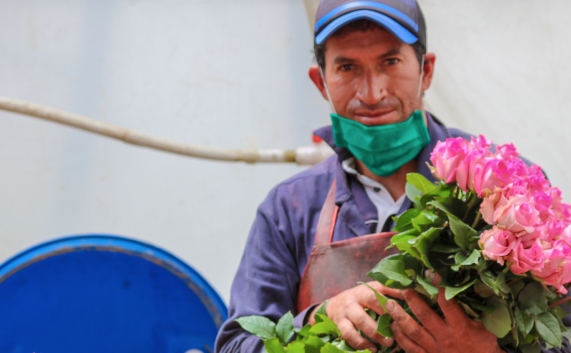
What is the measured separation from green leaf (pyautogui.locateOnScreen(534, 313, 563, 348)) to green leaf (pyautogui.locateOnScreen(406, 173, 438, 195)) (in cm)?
26

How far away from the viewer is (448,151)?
85cm

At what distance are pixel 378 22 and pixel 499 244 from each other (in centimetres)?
59

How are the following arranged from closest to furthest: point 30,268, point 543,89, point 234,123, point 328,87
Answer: point 328,87, point 30,268, point 543,89, point 234,123

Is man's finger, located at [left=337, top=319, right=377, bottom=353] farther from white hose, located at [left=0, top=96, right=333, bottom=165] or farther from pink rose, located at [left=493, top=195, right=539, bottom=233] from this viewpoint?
white hose, located at [left=0, top=96, right=333, bottom=165]

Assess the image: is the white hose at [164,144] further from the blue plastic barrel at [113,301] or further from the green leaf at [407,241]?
the green leaf at [407,241]

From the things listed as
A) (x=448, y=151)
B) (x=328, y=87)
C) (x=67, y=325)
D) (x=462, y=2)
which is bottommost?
(x=67, y=325)

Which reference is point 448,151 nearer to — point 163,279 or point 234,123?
point 163,279

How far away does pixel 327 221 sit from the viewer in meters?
1.26

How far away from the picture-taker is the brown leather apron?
1.15 m

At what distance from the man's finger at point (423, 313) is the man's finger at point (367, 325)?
0.08 m

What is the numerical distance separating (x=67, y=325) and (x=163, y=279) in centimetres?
31

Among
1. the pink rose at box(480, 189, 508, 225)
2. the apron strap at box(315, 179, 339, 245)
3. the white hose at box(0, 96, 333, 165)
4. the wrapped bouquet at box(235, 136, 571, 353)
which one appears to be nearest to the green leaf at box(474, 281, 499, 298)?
the wrapped bouquet at box(235, 136, 571, 353)

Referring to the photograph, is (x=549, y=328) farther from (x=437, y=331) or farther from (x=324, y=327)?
(x=324, y=327)

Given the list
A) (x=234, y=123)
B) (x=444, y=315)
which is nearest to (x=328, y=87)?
(x=444, y=315)
